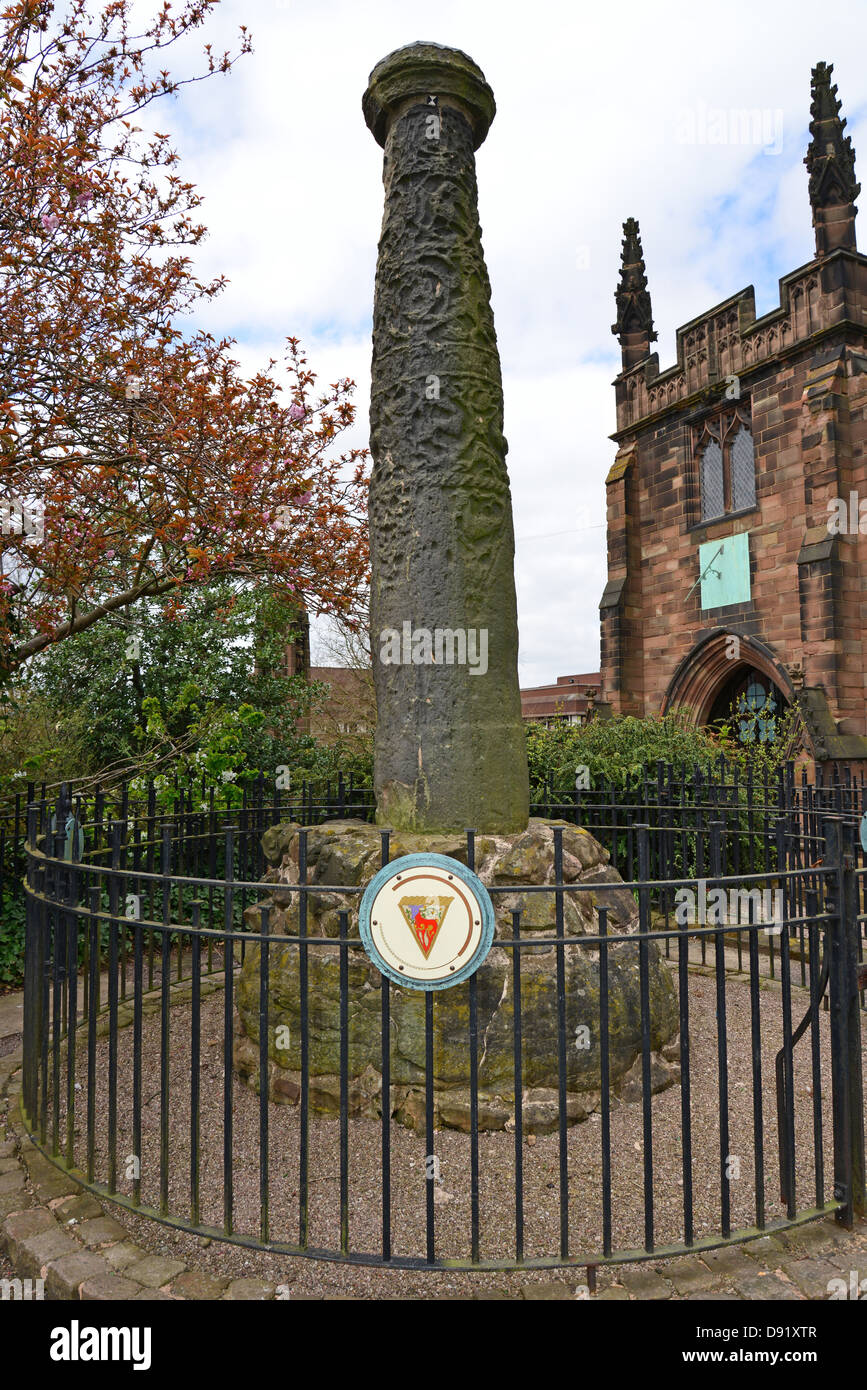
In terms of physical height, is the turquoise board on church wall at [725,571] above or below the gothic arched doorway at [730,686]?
above

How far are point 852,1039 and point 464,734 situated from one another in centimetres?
209

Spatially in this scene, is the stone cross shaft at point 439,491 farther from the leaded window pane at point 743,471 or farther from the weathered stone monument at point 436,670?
the leaded window pane at point 743,471

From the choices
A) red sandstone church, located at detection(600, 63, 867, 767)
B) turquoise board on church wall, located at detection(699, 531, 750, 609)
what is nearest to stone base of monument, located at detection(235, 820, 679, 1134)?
red sandstone church, located at detection(600, 63, 867, 767)

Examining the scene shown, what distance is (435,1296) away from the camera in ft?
7.72

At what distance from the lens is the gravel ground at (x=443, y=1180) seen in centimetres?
253

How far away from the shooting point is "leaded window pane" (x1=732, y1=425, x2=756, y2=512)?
15.5 metres

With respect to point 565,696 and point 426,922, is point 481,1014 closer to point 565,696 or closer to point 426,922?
point 426,922

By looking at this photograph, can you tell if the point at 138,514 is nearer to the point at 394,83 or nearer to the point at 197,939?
the point at 394,83

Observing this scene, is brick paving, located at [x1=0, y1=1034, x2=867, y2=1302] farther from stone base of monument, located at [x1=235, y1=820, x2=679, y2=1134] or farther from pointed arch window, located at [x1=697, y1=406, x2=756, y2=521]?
pointed arch window, located at [x1=697, y1=406, x2=756, y2=521]

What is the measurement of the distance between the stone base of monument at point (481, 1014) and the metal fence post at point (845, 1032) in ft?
2.95

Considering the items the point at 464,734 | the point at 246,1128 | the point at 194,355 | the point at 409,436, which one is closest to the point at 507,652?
the point at 464,734

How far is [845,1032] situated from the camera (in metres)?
2.81

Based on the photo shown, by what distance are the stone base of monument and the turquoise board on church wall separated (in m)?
12.6

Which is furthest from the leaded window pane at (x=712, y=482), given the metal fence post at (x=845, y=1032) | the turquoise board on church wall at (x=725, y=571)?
the metal fence post at (x=845, y=1032)
